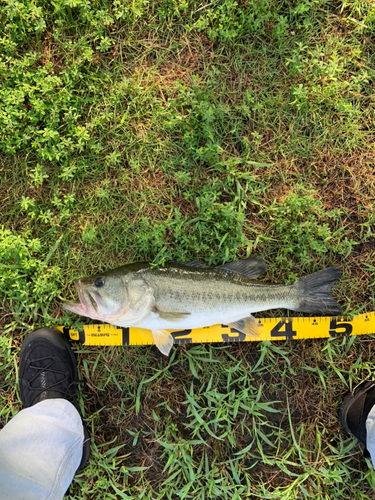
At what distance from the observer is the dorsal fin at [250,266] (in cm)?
364

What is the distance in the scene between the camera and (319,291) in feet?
12.0

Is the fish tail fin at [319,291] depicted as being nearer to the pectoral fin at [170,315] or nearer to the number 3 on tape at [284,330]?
the number 3 on tape at [284,330]

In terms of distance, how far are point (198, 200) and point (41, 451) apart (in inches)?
108

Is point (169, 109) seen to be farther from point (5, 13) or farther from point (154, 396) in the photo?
point (154, 396)

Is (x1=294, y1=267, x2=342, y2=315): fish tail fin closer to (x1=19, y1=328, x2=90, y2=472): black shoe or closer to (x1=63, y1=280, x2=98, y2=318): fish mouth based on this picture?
(x1=63, y1=280, x2=98, y2=318): fish mouth

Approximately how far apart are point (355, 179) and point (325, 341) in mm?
1852

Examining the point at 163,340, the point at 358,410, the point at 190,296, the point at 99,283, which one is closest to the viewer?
the point at 99,283

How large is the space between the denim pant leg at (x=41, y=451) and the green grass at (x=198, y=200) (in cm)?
46

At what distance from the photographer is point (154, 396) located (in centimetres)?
375

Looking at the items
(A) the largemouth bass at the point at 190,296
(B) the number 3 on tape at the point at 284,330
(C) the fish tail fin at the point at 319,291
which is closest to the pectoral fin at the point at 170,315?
(A) the largemouth bass at the point at 190,296

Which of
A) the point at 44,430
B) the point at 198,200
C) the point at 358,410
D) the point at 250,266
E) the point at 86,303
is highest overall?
the point at 198,200

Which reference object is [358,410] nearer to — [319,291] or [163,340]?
[319,291]

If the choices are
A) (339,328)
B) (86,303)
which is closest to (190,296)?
(86,303)

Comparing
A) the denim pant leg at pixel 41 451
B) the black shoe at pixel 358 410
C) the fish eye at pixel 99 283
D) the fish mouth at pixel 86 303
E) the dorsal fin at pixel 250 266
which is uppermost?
the fish eye at pixel 99 283
